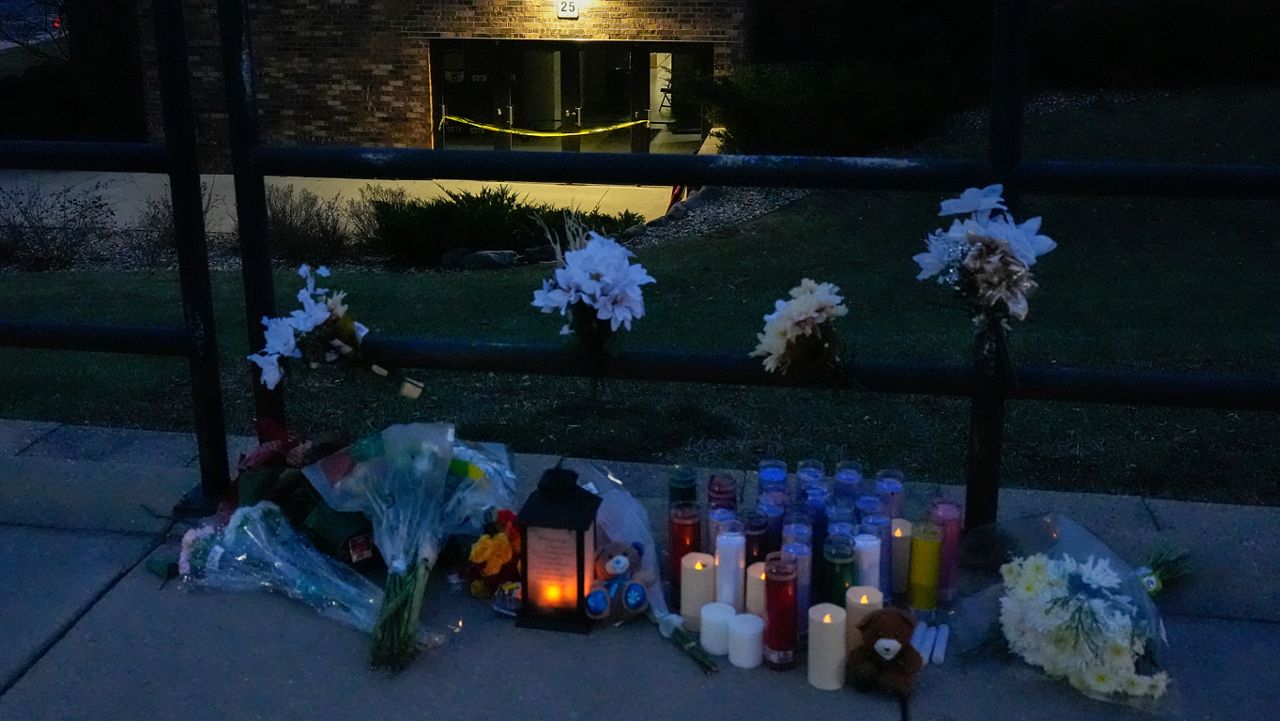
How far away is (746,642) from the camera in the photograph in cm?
295

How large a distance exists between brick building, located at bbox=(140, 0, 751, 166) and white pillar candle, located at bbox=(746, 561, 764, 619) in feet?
55.7

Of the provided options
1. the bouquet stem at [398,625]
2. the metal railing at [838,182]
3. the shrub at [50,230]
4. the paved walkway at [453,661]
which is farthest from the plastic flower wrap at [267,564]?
the shrub at [50,230]

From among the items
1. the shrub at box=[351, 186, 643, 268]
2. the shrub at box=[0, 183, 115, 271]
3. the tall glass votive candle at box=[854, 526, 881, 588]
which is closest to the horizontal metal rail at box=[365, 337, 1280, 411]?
the tall glass votive candle at box=[854, 526, 881, 588]

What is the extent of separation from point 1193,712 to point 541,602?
150cm

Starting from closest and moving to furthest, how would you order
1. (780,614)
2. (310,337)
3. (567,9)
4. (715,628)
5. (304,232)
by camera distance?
(780,614) < (715,628) < (310,337) < (304,232) < (567,9)

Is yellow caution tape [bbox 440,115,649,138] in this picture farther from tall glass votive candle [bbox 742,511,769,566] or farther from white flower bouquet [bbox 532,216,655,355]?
tall glass votive candle [bbox 742,511,769,566]

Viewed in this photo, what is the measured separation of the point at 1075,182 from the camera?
10.7 ft

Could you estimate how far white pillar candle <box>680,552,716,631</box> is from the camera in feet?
10.2

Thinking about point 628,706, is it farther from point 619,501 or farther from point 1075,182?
point 1075,182

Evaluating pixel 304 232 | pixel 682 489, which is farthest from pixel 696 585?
pixel 304 232

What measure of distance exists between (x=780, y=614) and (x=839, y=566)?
7.8 inches

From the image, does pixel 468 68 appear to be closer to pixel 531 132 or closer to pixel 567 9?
pixel 531 132

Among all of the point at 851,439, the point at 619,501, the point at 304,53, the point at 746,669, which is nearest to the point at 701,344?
the point at 851,439

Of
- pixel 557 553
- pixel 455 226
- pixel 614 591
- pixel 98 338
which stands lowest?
pixel 455 226
